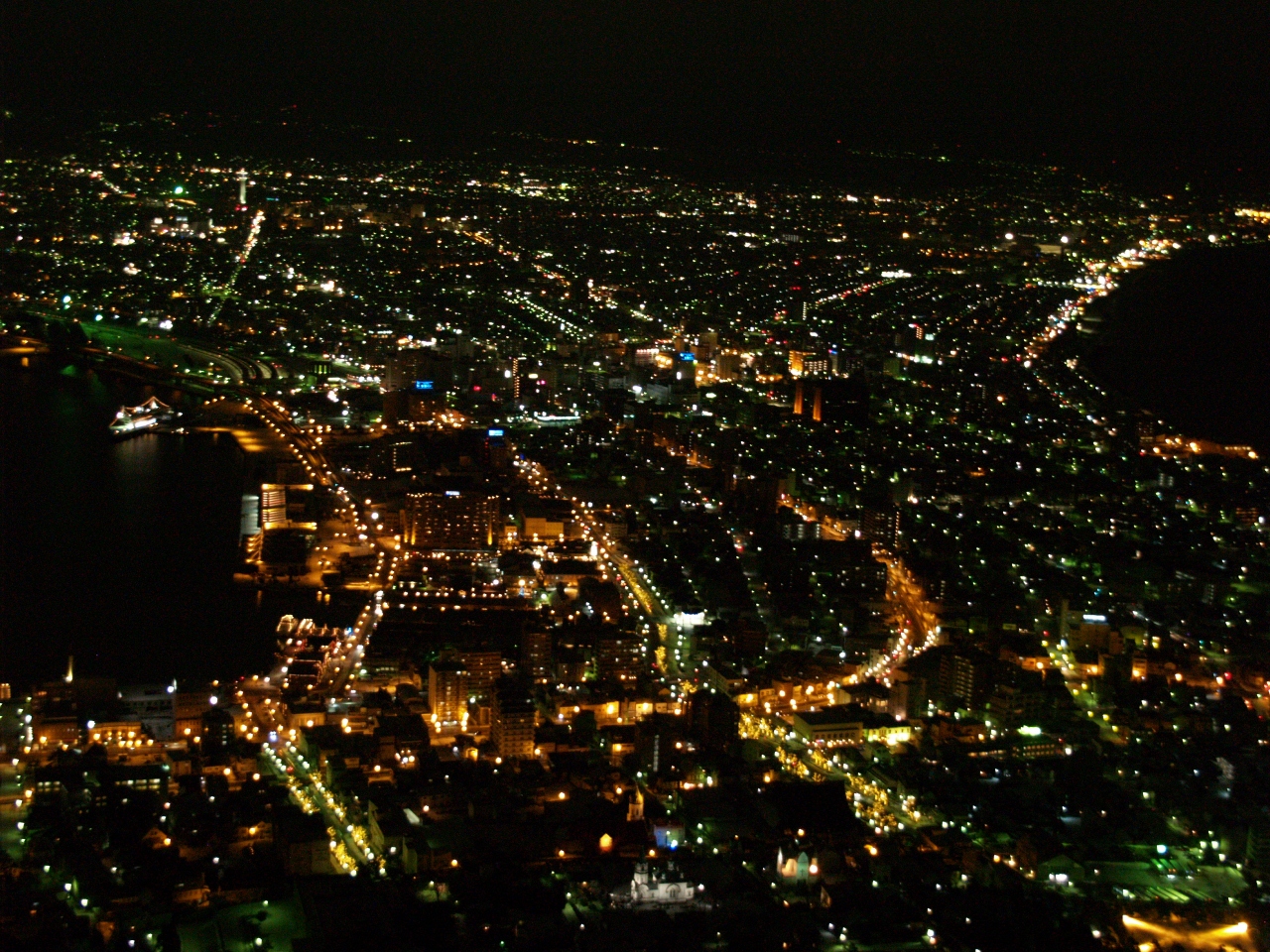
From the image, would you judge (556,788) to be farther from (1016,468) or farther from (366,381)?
(366,381)

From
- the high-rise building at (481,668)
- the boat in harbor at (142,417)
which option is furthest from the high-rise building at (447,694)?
the boat in harbor at (142,417)

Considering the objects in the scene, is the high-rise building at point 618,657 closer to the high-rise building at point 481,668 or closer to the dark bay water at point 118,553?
the high-rise building at point 481,668

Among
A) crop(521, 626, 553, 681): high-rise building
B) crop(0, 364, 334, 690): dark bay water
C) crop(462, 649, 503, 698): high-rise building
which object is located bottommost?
crop(0, 364, 334, 690): dark bay water

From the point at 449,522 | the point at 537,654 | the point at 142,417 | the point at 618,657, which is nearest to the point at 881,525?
the point at 449,522

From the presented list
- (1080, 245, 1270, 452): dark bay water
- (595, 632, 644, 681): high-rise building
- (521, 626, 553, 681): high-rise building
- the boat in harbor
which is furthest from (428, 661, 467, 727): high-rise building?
(1080, 245, 1270, 452): dark bay water

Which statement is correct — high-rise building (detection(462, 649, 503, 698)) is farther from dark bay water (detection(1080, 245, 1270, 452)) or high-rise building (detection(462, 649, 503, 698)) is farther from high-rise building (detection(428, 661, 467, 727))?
dark bay water (detection(1080, 245, 1270, 452))

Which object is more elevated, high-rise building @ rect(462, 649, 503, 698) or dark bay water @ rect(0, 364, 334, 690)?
high-rise building @ rect(462, 649, 503, 698)

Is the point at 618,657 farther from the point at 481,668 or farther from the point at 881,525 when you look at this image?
the point at 881,525
